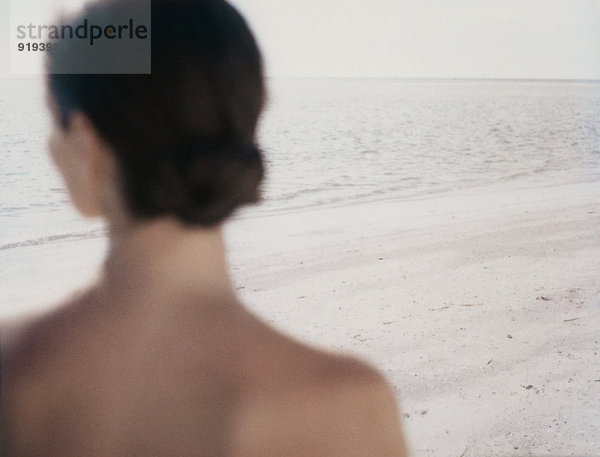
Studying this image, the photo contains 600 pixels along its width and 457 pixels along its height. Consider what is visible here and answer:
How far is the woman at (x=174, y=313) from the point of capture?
76cm

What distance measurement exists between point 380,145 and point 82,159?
3.30 metres

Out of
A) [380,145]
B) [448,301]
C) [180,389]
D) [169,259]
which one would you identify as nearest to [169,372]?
[180,389]

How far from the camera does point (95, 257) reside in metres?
1.98

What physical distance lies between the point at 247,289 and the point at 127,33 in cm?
113

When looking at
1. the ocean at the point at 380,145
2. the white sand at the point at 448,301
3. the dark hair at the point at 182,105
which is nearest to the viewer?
the dark hair at the point at 182,105

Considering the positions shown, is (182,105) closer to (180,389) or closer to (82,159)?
(82,159)

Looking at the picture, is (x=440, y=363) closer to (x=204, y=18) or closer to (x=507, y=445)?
(x=507, y=445)

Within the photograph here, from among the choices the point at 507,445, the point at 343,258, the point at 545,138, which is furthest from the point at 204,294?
the point at 545,138

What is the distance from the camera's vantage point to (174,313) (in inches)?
33.1

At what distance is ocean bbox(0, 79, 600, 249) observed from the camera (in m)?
2.11

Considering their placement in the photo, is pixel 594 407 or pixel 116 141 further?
pixel 594 407

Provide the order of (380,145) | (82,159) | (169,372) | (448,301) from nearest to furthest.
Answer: (82,159), (169,372), (448,301), (380,145)

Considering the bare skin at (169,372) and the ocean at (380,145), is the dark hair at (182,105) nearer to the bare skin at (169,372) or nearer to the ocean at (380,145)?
the bare skin at (169,372)

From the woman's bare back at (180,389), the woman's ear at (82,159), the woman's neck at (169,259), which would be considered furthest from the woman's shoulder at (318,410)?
the woman's ear at (82,159)
